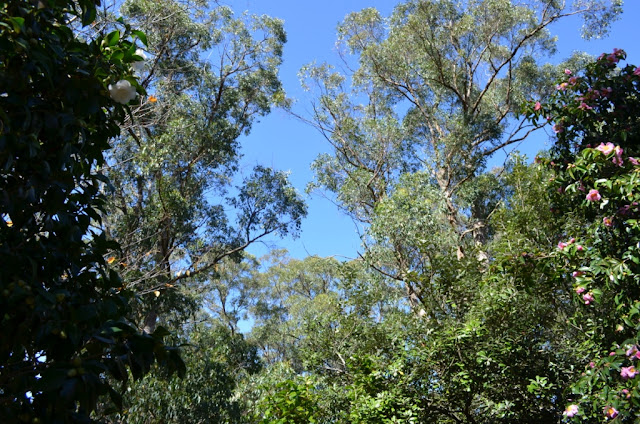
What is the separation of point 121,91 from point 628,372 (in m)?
2.90

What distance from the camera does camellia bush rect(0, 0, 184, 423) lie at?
51.7 inches

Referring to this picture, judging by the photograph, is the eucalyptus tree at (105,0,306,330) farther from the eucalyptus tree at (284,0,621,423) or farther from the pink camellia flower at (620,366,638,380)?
the pink camellia flower at (620,366,638,380)

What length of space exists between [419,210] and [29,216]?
20.1 feet

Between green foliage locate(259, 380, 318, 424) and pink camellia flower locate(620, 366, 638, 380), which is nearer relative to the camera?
pink camellia flower locate(620, 366, 638, 380)

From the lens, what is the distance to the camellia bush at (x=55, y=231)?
51.7 inches

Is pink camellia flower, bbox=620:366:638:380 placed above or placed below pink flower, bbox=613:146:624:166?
below

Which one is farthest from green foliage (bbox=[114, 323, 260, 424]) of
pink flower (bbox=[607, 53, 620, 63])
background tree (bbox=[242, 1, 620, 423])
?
pink flower (bbox=[607, 53, 620, 63])

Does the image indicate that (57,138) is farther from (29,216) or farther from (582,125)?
(582,125)

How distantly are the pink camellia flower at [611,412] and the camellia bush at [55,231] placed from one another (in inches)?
102

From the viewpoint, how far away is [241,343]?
10.9 m

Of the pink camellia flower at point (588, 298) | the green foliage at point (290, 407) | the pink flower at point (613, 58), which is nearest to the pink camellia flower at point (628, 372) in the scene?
the pink camellia flower at point (588, 298)

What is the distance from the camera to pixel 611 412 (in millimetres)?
2918

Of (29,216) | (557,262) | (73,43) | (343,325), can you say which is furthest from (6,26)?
(343,325)

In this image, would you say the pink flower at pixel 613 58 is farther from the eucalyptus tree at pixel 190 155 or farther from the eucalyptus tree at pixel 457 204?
the eucalyptus tree at pixel 190 155
